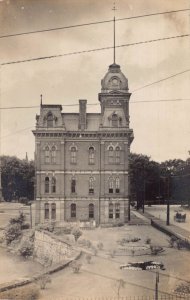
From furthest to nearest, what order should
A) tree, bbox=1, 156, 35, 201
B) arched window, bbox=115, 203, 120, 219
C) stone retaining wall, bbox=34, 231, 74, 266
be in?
tree, bbox=1, 156, 35, 201
arched window, bbox=115, 203, 120, 219
stone retaining wall, bbox=34, 231, 74, 266

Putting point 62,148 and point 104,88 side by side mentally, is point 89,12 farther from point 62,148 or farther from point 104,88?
point 104,88

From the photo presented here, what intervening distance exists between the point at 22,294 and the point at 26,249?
14657 millimetres

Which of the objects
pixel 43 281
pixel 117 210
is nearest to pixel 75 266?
pixel 43 281

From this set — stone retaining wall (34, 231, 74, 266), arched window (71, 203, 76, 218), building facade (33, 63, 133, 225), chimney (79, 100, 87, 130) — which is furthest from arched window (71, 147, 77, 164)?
stone retaining wall (34, 231, 74, 266)

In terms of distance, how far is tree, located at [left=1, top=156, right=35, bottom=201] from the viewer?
48031mm

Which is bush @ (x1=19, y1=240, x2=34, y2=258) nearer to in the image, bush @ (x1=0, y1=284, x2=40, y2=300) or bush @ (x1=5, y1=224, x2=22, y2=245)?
bush @ (x1=5, y1=224, x2=22, y2=245)

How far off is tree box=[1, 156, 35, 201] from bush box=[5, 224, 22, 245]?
15.7 meters

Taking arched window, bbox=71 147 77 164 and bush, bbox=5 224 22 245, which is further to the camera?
arched window, bbox=71 147 77 164

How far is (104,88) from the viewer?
37.8 m

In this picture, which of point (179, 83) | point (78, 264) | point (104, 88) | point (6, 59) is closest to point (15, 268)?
point (78, 264)

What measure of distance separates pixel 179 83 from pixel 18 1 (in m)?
6.56

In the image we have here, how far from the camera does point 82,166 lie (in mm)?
34844

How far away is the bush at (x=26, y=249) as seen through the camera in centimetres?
2875

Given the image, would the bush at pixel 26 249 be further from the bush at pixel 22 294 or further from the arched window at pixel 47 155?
the bush at pixel 22 294
